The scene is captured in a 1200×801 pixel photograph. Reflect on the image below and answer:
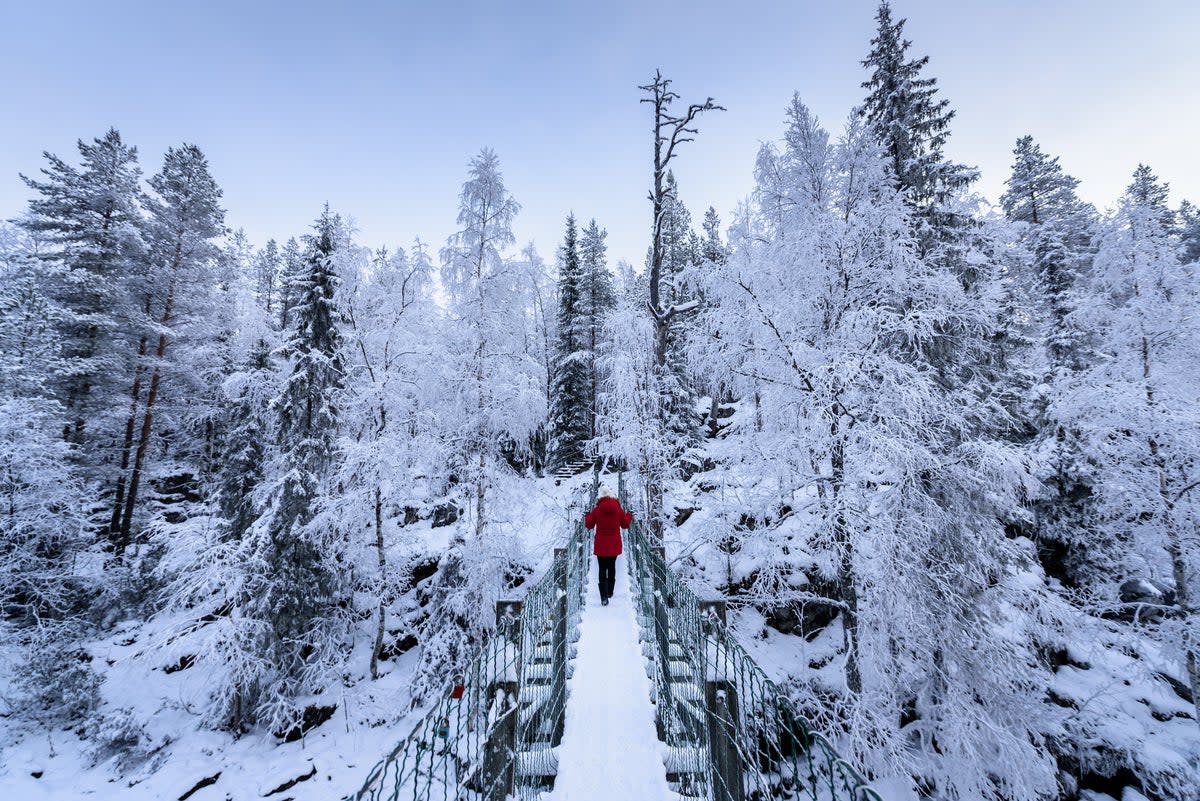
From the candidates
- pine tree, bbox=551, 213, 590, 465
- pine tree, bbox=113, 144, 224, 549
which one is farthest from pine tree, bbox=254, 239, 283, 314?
pine tree, bbox=551, 213, 590, 465

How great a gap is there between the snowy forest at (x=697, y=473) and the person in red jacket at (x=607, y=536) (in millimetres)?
1641

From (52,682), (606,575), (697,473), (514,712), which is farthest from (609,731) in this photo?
(52,682)

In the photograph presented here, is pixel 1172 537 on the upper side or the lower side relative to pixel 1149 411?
lower

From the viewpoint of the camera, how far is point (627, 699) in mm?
5523

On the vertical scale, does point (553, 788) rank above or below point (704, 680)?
below

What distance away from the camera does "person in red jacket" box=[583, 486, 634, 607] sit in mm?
8336

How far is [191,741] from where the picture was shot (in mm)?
11461

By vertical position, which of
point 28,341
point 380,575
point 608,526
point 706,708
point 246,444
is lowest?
point 380,575

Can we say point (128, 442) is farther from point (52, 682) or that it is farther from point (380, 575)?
point (380, 575)

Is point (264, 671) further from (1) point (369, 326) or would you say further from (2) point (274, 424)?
(1) point (369, 326)

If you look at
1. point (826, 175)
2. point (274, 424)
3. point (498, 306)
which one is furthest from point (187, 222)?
point (826, 175)

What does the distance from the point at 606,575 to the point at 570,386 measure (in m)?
17.2

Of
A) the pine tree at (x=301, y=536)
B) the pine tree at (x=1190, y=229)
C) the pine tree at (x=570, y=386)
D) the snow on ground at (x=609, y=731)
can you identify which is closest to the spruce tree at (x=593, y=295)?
the pine tree at (x=570, y=386)

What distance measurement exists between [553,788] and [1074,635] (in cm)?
1094
